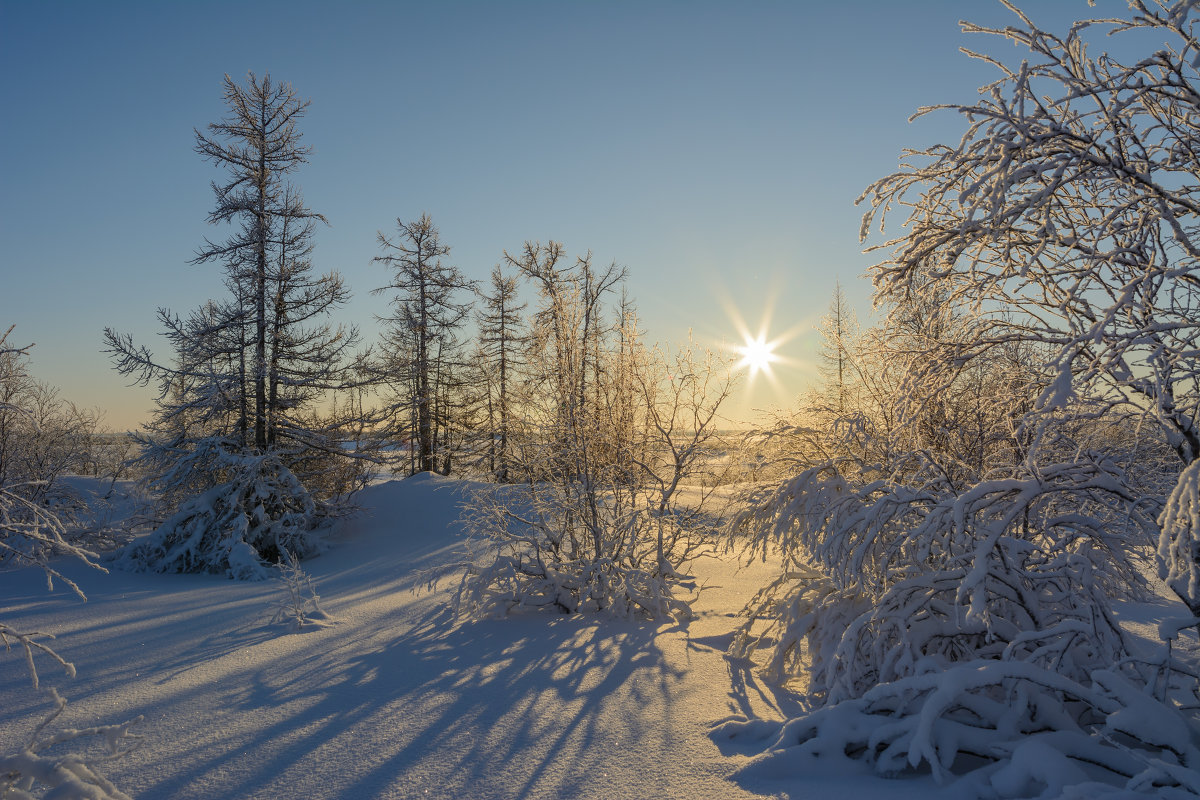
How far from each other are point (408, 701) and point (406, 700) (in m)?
0.03

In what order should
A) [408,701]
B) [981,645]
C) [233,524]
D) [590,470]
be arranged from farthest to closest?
[233,524], [590,470], [408,701], [981,645]

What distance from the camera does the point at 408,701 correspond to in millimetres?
4328

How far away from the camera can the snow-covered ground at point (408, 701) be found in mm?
3227

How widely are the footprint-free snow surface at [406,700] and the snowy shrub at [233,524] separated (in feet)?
8.08

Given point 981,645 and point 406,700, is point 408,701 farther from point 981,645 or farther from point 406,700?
point 981,645

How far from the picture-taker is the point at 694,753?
3.53m

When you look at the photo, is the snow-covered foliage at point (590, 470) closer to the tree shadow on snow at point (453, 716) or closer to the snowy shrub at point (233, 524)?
the tree shadow on snow at point (453, 716)

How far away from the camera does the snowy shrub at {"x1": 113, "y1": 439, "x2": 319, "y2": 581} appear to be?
10.4 meters

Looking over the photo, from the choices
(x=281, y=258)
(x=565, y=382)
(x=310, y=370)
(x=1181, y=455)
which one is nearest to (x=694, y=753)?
(x=1181, y=455)

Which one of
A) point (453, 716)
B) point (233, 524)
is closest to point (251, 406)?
point (233, 524)

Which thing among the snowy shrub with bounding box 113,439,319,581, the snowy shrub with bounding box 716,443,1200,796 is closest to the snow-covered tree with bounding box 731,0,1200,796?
the snowy shrub with bounding box 716,443,1200,796

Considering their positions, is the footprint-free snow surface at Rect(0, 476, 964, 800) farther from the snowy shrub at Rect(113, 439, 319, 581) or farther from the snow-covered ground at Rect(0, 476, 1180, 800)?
the snowy shrub at Rect(113, 439, 319, 581)

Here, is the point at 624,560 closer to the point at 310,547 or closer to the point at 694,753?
the point at 694,753

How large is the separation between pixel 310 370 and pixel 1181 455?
1249 centimetres
